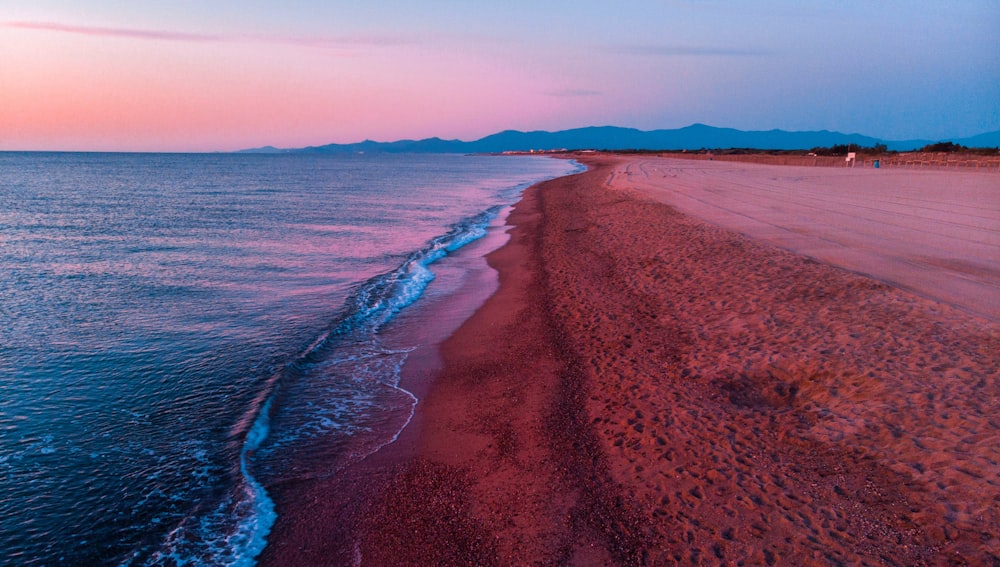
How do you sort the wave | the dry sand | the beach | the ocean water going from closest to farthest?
the beach
the wave
the ocean water
the dry sand

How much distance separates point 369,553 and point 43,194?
53.3m

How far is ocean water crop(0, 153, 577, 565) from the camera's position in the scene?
5855 millimetres

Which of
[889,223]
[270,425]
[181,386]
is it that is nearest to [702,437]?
[270,425]

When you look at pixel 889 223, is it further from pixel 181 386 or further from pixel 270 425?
pixel 181 386

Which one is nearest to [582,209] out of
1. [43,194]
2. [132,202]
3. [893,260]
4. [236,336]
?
[893,260]

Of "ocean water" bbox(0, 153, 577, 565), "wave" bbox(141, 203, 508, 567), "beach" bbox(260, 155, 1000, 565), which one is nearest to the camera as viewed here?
"beach" bbox(260, 155, 1000, 565)

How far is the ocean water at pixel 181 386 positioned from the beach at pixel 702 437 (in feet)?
3.04

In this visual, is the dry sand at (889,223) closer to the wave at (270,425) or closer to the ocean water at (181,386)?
the wave at (270,425)

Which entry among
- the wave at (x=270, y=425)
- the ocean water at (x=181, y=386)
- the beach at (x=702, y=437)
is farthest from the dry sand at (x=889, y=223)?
the ocean water at (x=181, y=386)

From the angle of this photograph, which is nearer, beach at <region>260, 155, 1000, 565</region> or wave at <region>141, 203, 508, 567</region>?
beach at <region>260, 155, 1000, 565</region>

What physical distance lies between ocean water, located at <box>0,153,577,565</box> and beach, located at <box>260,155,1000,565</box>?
93 cm

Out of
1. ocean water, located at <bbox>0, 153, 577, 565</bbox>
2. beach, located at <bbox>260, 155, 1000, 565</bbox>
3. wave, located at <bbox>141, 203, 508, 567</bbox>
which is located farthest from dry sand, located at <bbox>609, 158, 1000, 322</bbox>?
ocean water, located at <bbox>0, 153, 577, 565</bbox>

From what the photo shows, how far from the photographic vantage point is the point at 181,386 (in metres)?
8.95

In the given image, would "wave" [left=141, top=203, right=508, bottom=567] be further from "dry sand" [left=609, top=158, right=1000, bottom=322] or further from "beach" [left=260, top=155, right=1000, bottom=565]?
"dry sand" [left=609, top=158, right=1000, bottom=322]
